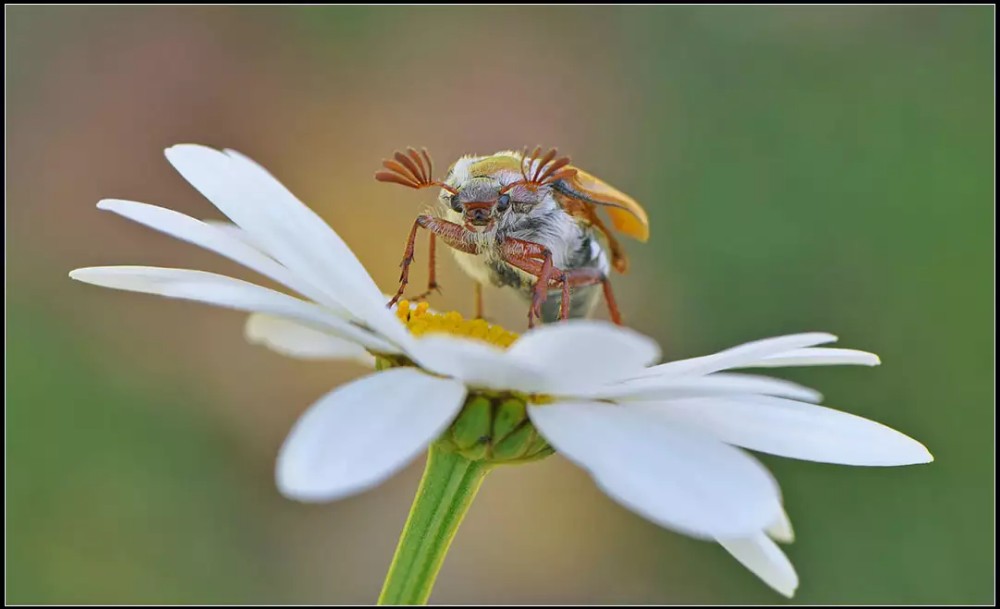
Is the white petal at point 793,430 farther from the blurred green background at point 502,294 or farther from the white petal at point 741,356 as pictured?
the blurred green background at point 502,294

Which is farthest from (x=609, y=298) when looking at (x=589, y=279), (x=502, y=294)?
(x=502, y=294)

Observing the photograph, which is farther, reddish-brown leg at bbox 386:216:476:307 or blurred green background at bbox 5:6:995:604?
blurred green background at bbox 5:6:995:604

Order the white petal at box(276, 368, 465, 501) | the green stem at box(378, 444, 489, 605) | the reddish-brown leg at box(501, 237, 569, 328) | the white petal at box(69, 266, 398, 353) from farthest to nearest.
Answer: the reddish-brown leg at box(501, 237, 569, 328), the green stem at box(378, 444, 489, 605), the white petal at box(69, 266, 398, 353), the white petal at box(276, 368, 465, 501)

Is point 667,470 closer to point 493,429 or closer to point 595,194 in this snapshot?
point 493,429

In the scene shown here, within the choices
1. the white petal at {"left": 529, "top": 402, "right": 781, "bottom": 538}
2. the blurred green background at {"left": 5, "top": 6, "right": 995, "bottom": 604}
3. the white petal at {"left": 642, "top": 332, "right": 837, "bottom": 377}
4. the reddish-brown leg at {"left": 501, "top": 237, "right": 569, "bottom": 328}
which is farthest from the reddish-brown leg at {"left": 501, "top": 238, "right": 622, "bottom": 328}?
the blurred green background at {"left": 5, "top": 6, "right": 995, "bottom": 604}

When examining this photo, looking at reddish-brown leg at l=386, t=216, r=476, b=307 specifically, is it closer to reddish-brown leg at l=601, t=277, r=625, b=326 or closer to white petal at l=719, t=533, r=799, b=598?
reddish-brown leg at l=601, t=277, r=625, b=326

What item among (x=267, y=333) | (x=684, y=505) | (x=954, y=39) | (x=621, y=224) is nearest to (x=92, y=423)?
(x=267, y=333)
